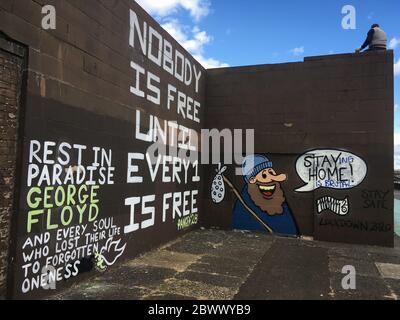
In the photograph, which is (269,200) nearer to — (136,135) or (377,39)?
(136,135)

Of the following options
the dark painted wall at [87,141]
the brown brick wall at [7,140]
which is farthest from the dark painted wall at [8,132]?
the dark painted wall at [87,141]

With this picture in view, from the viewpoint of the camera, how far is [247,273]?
6.07 metres

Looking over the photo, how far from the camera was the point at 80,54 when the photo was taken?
520 centimetres

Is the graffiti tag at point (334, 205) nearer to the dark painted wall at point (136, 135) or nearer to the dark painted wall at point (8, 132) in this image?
the dark painted wall at point (136, 135)

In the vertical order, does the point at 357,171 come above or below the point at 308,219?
above

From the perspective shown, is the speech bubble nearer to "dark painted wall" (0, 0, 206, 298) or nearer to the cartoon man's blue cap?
the cartoon man's blue cap

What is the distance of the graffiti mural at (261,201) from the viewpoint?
965 cm

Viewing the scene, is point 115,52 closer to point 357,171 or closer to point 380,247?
point 357,171

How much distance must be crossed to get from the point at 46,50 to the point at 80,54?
68cm

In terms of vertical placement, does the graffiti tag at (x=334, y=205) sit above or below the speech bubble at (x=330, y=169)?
below

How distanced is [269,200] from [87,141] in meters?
5.79
